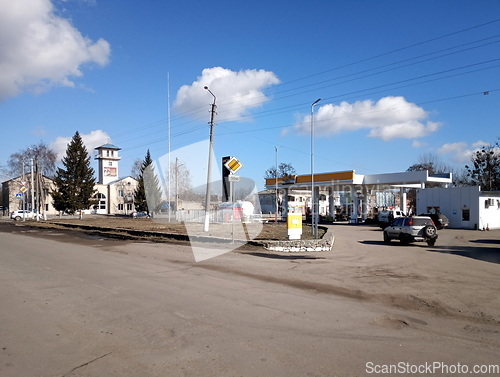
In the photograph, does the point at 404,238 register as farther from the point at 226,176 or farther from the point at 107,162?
the point at 107,162

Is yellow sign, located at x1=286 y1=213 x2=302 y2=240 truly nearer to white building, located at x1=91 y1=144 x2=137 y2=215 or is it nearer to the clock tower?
white building, located at x1=91 y1=144 x2=137 y2=215

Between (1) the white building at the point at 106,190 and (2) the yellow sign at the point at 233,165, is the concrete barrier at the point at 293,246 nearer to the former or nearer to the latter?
(2) the yellow sign at the point at 233,165

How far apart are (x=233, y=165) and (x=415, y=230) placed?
426 inches

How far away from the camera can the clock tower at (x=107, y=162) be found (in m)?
94.8

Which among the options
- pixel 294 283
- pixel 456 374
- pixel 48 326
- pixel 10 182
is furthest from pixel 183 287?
pixel 10 182

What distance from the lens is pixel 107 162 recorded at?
95.5 meters

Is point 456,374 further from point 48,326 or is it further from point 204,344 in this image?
point 48,326

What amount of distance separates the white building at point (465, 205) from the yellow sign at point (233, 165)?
2808 centimetres

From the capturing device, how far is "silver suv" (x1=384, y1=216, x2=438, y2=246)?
68.9 feet

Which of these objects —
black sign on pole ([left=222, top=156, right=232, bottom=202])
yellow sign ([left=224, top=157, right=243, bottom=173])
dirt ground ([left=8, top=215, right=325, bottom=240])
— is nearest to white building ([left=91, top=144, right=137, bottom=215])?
dirt ground ([left=8, top=215, right=325, bottom=240])

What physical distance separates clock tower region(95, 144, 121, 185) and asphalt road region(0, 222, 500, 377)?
8849cm

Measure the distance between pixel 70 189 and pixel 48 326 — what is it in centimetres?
6175

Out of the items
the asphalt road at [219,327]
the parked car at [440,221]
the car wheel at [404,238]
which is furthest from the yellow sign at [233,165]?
the parked car at [440,221]

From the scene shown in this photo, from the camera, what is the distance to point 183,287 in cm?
948
